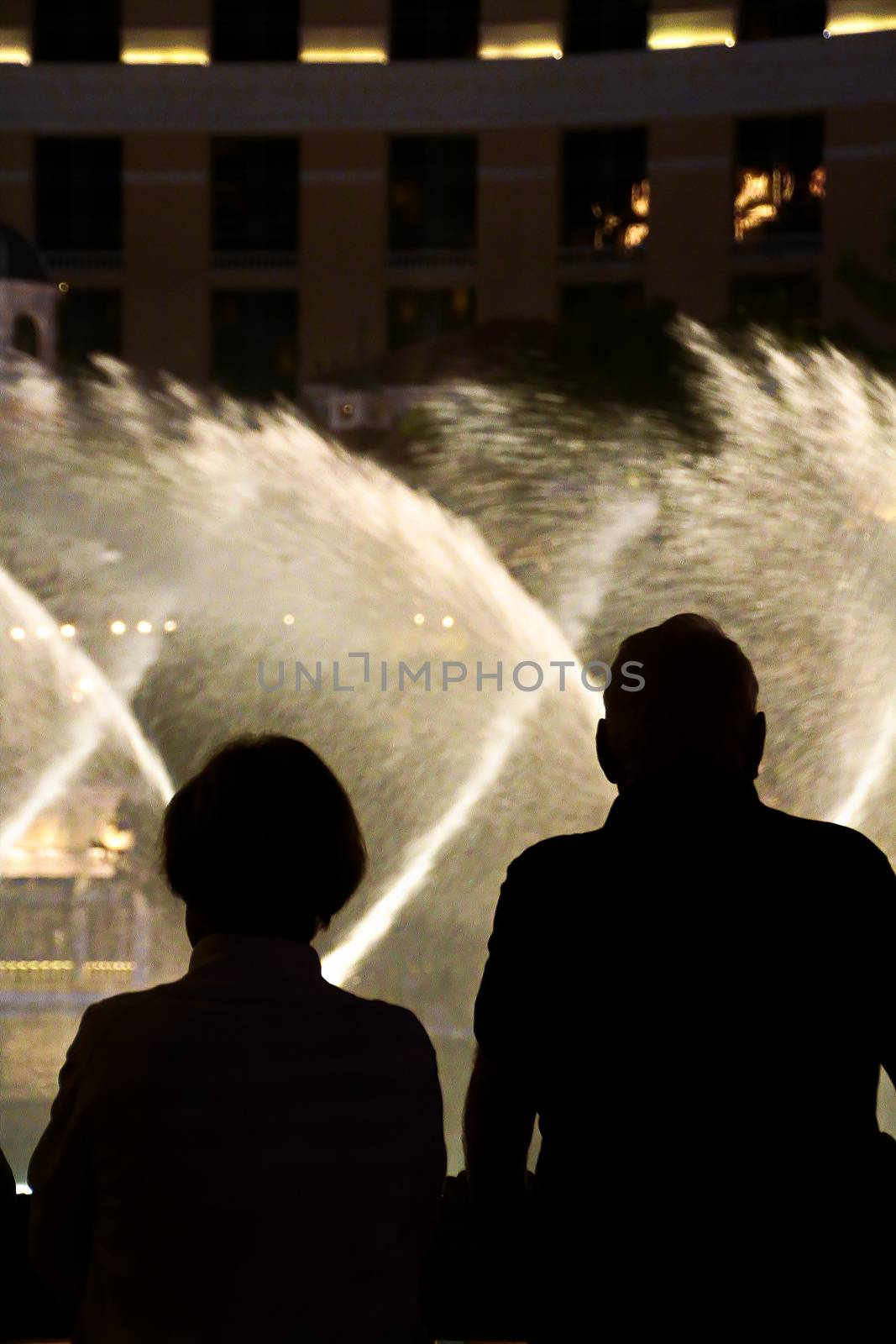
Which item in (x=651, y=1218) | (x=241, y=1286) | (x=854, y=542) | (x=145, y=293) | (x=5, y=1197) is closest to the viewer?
(x=241, y=1286)

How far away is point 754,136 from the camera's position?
9.91m

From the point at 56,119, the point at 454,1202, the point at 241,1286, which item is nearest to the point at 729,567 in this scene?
the point at 56,119

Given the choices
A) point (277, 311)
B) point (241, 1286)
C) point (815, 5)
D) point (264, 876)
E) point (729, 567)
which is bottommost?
point (729, 567)

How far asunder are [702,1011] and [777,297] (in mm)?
9730

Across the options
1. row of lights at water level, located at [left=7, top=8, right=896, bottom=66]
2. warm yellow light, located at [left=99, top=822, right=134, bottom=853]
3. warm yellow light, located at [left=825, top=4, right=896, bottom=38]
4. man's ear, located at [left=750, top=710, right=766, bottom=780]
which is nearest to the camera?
man's ear, located at [left=750, top=710, right=766, bottom=780]

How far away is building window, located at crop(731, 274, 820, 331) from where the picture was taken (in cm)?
1077

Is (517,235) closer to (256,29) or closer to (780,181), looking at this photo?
(780,181)

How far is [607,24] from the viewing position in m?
9.84

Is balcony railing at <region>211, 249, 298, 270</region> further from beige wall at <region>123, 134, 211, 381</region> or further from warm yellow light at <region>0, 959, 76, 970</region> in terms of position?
warm yellow light at <region>0, 959, 76, 970</region>

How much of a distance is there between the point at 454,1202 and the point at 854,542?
19.7 ft

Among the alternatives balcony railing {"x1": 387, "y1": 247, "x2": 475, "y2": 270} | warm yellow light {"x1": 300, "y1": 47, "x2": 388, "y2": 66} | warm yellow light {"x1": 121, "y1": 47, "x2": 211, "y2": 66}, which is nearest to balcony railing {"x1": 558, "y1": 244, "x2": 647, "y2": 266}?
balcony railing {"x1": 387, "y1": 247, "x2": 475, "y2": 270}

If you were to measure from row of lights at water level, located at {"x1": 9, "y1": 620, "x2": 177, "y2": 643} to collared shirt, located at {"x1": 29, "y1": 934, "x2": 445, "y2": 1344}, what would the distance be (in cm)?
698

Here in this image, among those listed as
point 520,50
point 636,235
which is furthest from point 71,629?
point 636,235

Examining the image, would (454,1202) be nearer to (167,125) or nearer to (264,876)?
(264,876)
